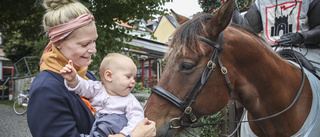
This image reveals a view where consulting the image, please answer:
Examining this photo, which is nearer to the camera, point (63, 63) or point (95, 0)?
point (63, 63)

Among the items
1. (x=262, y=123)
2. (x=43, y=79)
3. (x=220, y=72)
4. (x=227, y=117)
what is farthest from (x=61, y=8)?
(x=227, y=117)

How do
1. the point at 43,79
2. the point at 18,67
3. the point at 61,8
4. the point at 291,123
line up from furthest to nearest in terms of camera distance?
the point at 18,67
the point at 291,123
the point at 61,8
the point at 43,79

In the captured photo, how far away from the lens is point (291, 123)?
1965 mm

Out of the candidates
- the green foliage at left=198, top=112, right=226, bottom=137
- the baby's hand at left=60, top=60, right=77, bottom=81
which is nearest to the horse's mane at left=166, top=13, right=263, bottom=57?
the baby's hand at left=60, top=60, right=77, bottom=81

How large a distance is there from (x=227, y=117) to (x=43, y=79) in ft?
12.4

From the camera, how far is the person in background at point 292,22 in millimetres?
2319

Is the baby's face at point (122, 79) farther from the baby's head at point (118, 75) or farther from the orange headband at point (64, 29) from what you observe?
the orange headband at point (64, 29)

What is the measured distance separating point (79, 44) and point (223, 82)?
1.11 meters

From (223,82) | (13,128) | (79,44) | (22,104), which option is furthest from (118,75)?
(22,104)

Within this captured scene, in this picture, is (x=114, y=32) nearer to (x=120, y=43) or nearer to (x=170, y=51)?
(x=120, y=43)

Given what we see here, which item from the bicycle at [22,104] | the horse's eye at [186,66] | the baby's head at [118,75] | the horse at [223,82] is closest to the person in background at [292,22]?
the horse at [223,82]

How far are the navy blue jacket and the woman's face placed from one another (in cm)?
15

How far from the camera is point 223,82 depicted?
1.76 m

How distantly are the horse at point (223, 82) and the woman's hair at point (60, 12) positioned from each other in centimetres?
77
